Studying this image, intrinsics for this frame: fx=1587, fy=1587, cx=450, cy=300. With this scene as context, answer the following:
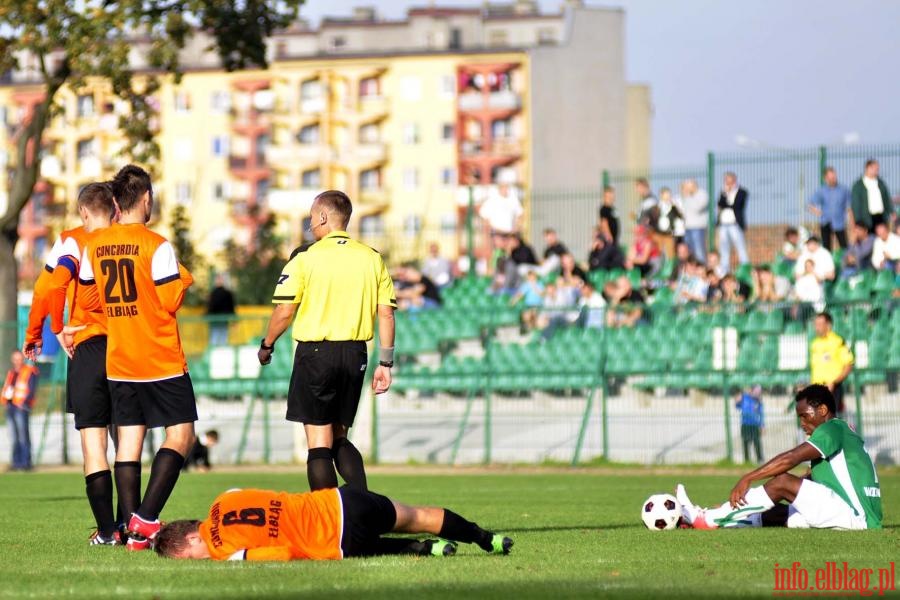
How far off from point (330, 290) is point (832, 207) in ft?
66.9

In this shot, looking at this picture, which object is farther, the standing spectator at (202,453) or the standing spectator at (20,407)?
the standing spectator at (20,407)

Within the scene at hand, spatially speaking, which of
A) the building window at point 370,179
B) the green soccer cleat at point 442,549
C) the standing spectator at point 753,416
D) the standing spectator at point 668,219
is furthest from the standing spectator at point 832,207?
the building window at point 370,179

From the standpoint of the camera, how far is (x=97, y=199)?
31.5 feet

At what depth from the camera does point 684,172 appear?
32.0 meters

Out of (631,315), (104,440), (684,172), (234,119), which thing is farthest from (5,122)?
(104,440)

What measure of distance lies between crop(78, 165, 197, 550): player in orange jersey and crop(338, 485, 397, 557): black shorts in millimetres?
1520

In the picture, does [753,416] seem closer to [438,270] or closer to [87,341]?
[438,270]

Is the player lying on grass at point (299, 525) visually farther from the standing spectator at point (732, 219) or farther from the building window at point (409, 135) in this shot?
the building window at point (409, 135)

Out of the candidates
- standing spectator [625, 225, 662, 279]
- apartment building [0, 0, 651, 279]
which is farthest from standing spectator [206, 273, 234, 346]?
apartment building [0, 0, 651, 279]

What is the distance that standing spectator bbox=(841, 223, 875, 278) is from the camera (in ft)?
88.2

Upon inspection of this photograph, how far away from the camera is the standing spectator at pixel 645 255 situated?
1168 inches

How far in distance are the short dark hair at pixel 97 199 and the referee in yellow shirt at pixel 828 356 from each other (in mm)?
12741

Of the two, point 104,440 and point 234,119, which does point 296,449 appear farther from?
point 234,119

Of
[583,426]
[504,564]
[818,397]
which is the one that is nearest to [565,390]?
[583,426]
